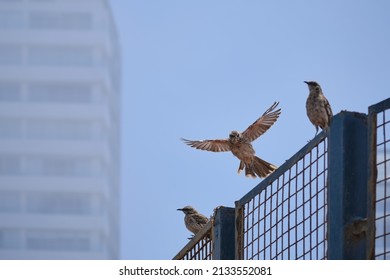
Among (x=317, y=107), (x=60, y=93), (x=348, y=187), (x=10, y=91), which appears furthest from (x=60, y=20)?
(x=348, y=187)

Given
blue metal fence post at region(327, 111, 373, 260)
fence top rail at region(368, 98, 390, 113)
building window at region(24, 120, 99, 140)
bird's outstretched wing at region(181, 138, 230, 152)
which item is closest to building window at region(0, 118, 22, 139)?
building window at region(24, 120, 99, 140)

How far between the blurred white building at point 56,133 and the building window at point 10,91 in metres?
0.07

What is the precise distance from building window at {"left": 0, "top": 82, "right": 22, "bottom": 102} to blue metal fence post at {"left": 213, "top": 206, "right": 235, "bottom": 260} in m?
87.5

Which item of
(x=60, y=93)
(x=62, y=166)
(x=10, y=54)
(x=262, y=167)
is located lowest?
(x=262, y=167)

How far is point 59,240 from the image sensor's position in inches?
3499

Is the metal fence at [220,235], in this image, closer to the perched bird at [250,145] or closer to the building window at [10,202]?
the perched bird at [250,145]

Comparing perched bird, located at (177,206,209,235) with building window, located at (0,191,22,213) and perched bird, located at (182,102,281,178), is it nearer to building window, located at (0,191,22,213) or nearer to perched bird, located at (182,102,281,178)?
perched bird, located at (182,102,281,178)

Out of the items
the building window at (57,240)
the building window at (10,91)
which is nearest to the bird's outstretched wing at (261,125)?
the building window at (57,240)

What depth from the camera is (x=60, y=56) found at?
93.7 metres

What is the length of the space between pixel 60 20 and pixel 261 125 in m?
84.6

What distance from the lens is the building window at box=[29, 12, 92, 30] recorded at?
9444cm

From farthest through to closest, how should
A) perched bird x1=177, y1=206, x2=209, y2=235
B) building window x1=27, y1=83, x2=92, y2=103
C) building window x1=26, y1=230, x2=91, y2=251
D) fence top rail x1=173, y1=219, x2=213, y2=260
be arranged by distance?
building window x1=27, y1=83, x2=92, y2=103 < building window x1=26, y1=230, x2=91, y2=251 < perched bird x1=177, y1=206, x2=209, y2=235 < fence top rail x1=173, y1=219, x2=213, y2=260

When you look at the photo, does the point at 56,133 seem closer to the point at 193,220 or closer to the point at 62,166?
the point at 62,166

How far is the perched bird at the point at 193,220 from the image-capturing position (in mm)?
11359
